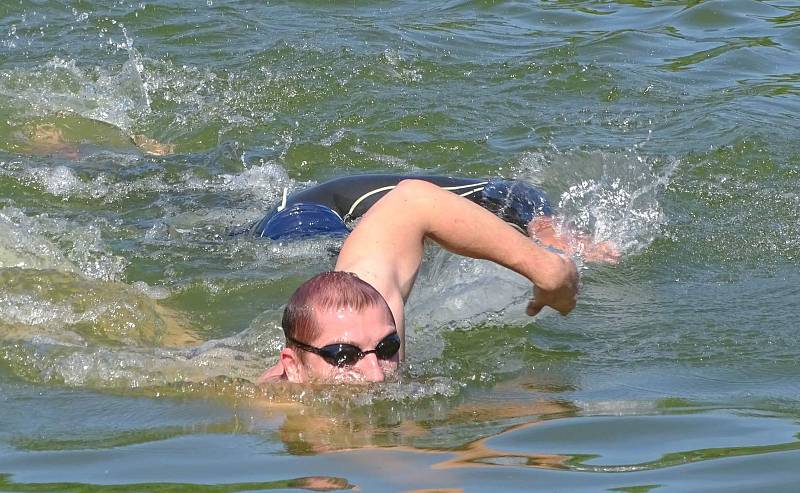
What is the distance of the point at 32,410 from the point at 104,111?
196 inches

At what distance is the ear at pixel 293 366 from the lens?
13.5 ft

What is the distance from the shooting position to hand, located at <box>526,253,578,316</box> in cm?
434

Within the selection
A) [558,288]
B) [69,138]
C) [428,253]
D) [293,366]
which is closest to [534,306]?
[558,288]

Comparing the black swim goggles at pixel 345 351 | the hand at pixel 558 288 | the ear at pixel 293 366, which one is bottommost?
the ear at pixel 293 366

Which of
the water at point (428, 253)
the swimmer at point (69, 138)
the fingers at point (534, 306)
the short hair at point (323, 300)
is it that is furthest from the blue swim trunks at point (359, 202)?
the short hair at point (323, 300)

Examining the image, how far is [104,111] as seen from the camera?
885 cm

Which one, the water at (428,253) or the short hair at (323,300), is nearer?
the water at (428,253)

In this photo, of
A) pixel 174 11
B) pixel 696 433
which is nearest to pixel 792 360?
pixel 696 433

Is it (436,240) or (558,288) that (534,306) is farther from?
(436,240)

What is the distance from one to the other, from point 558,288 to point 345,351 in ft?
2.61

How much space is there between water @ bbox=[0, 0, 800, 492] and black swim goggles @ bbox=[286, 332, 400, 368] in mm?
107

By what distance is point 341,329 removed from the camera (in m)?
4.00

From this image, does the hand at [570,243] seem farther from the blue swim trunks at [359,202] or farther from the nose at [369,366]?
the nose at [369,366]

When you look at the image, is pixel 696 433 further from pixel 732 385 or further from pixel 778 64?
pixel 778 64
